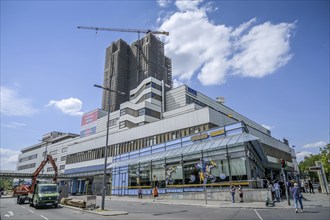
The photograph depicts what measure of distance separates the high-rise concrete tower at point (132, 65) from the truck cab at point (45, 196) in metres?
111

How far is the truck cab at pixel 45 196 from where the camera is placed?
20.2 metres

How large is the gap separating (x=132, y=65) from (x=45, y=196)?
131903mm

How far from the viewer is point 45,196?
20.5 metres

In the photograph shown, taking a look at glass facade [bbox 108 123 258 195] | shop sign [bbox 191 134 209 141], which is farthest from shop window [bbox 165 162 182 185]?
shop sign [bbox 191 134 209 141]

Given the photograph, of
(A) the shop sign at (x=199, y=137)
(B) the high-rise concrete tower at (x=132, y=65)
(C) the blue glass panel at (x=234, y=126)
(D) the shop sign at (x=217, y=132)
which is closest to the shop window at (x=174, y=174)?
(A) the shop sign at (x=199, y=137)

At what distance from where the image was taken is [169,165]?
32.5 metres

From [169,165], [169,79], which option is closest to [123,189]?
[169,165]

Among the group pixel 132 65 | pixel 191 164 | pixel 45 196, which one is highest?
pixel 132 65

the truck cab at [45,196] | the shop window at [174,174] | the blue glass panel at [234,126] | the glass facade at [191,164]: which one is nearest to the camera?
the truck cab at [45,196]

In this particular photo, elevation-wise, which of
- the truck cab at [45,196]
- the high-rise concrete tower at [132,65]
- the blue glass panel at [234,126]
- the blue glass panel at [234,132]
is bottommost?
the truck cab at [45,196]

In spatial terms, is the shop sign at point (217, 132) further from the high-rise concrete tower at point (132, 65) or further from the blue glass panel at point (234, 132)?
the high-rise concrete tower at point (132, 65)

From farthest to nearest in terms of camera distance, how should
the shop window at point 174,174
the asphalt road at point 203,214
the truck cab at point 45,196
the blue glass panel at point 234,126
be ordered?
1. the shop window at point 174,174
2. the blue glass panel at point 234,126
3. the truck cab at point 45,196
4. the asphalt road at point 203,214

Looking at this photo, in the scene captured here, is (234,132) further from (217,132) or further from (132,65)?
(132,65)

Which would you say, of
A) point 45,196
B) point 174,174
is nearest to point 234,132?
point 174,174
